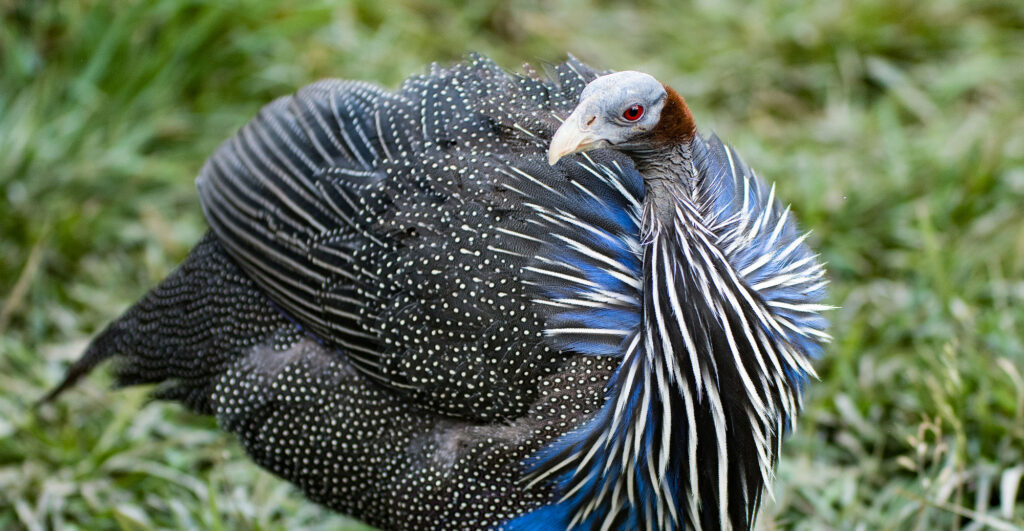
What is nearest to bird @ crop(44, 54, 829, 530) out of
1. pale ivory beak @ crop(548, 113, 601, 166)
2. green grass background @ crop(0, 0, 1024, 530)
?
pale ivory beak @ crop(548, 113, 601, 166)

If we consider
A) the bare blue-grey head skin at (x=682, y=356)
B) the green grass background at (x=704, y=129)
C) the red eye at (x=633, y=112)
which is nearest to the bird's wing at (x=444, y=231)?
the bare blue-grey head skin at (x=682, y=356)

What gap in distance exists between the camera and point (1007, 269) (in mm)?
3477

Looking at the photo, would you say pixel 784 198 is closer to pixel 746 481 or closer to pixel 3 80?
pixel 746 481

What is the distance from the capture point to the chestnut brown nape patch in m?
2.18

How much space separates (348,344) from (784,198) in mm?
2013

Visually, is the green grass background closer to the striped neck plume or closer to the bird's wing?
the striped neck plume

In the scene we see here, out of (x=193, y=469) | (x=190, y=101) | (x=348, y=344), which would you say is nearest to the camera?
(x=348, y=344)

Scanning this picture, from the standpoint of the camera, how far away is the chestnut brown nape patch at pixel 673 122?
2182 mm

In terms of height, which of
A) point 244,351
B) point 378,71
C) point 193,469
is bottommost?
point 193,469

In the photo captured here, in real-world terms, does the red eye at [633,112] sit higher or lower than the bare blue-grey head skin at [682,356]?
higher

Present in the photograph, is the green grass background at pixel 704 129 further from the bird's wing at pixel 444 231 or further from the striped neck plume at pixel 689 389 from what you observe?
the bird's wing at pixel 444 231

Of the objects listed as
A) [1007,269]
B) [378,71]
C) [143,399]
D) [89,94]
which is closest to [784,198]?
[1007,269]

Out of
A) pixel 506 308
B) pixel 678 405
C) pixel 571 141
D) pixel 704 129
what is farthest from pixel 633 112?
pixel 704 129

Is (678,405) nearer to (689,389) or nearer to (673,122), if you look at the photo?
(689,389)
